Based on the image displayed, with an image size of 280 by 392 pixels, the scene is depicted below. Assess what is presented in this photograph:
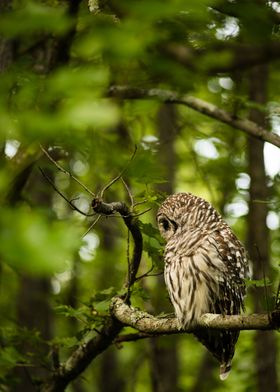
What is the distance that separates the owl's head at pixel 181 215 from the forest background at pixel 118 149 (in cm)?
12

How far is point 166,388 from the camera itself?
657 cm

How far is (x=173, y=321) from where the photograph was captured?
3455mm

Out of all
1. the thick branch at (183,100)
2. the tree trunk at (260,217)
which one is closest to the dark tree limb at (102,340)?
the thick branch at (183,100)

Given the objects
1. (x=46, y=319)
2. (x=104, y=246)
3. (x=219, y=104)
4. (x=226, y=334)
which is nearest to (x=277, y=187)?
(x=219, y=104)

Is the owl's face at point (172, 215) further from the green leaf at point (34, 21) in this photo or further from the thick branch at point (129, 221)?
the green leaf at point (34, 21)

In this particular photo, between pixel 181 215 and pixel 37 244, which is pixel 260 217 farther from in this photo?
pixel 37 244

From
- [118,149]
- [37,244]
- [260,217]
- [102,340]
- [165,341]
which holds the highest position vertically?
[37,244]

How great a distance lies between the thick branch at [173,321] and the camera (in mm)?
2627

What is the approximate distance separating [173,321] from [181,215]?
76 cm

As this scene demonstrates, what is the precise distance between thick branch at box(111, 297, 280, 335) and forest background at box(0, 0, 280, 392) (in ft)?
0.10

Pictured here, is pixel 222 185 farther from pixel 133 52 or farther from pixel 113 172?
pixel 133 52

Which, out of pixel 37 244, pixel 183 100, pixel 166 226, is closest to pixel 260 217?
pixel 183 100

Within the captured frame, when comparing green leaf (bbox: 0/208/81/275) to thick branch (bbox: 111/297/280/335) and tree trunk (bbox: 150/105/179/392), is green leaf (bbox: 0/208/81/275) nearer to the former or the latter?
thick branch (bbox: 111/297/280/335)

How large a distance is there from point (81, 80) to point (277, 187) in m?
4.53
